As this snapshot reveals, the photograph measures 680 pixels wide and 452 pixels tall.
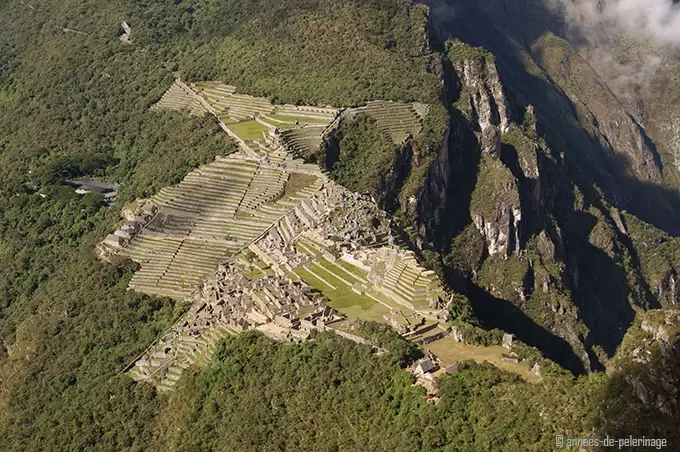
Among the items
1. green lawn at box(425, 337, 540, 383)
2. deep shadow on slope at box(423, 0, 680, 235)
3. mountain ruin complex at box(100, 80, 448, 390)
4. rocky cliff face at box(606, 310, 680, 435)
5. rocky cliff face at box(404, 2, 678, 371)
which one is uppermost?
rocky cliff face at box(606, 310, 680, 435)

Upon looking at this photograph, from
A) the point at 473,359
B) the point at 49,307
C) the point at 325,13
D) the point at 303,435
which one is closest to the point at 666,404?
the point at 473,359

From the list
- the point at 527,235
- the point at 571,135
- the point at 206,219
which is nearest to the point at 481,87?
the point at 527,235

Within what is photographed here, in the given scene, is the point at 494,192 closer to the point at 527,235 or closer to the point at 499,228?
the point at 499,228

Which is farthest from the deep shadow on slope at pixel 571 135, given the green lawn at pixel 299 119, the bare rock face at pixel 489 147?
the green lawn at pixel 299 119

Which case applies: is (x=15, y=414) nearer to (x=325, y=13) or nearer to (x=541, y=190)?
(x=325, y=13)

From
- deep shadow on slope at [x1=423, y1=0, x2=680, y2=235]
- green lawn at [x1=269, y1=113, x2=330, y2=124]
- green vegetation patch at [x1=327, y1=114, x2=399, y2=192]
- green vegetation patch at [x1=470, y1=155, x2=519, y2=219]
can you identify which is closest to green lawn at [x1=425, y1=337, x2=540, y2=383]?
green vegetation patch at [x1=327, y1=114, x2=399, y2=192]

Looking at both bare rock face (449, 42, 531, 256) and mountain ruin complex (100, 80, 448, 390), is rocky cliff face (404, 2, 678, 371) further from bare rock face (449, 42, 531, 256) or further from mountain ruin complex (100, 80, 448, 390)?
mountain ruin complex (100, 80, 448, 390)
